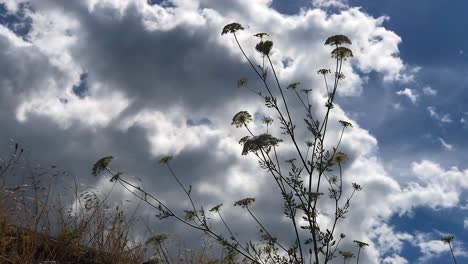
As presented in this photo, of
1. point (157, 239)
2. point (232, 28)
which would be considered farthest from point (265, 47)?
point (157, 239)

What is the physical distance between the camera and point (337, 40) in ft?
26.2

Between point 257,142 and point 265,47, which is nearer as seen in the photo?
point 257,142

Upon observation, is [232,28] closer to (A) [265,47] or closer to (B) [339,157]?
(A) [265,47]

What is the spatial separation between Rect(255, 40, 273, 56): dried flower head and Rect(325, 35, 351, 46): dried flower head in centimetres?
82

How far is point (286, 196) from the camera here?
7379 millimetres

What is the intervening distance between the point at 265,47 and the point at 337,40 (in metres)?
1.00

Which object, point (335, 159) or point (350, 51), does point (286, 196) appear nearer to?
point (335, 159)

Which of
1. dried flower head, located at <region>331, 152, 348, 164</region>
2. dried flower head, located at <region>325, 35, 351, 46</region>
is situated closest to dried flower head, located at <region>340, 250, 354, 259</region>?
dried flower head, located at <region>331, 152, 348, 164</region>

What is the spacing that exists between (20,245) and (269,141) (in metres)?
3.27

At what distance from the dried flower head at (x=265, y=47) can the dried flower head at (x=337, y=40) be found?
2.68 feet

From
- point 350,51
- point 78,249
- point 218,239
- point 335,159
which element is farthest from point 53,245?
point 350,51

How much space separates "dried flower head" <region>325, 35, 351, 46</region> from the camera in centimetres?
796

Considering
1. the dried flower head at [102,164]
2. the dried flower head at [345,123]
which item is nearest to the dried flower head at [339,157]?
the dried flower head at [345,123]

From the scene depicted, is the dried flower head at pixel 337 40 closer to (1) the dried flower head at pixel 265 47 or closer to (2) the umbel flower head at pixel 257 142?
(1) the dried flower head at pixel 265 47
